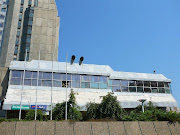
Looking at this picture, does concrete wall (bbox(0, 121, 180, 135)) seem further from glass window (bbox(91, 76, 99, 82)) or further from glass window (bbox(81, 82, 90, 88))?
glass window (bbox(91, 76, 99, 82))

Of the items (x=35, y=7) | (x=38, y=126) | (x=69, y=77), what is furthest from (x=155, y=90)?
(x=35, y=7)

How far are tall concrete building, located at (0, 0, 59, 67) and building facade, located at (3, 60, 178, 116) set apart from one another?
25.6 metres

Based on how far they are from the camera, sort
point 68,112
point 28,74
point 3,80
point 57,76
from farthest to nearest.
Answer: point 57,76 < point 3,80 < point 28,74 < point 68,112

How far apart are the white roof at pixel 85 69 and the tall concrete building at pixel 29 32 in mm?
24387

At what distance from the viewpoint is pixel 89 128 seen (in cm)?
1521

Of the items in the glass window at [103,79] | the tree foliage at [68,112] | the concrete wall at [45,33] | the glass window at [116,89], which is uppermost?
the concrete wall at [45,33]

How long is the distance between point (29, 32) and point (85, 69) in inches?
1242

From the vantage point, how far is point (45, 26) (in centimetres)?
6103

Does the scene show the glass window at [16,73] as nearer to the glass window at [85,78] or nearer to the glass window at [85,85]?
the glass window at [85,85]

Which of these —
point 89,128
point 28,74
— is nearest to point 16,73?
point 28,74

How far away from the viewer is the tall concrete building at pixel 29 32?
190 ft

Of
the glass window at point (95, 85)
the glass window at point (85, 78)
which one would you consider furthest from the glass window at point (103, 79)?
the glass window at point (85, 78)

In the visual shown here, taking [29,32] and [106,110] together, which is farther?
[29,32]

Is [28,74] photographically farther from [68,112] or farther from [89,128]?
[89,128]
